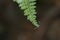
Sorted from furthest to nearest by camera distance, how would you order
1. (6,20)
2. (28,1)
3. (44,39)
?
1. (6,20)
2. (44,39)
3. (28,1)

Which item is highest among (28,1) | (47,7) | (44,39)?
(47,7)

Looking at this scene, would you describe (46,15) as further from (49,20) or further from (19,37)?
(19,37)

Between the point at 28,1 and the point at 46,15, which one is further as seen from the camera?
the point at 46,15

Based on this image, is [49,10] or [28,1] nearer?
[28,1]

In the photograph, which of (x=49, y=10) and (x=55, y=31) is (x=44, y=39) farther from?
(x=49, y=10)

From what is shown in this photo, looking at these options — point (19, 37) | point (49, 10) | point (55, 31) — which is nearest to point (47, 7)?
point (49, 10)

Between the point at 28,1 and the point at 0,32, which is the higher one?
the point at 0,32

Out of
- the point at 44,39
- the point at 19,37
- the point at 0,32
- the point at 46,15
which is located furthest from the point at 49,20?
the point at 0,32

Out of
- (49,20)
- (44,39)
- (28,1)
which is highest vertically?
(49,20)

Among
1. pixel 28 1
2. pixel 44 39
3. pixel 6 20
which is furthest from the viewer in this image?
pixel 6 20
